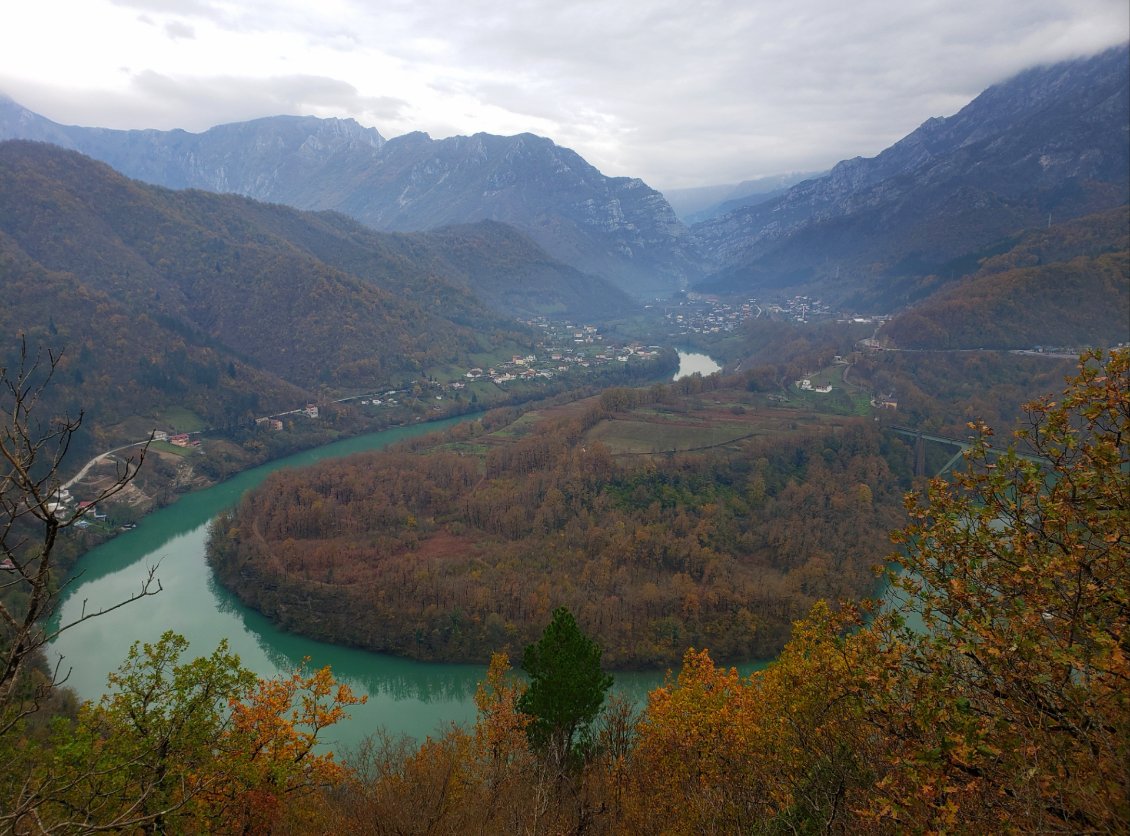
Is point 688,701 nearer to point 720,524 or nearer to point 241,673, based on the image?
point 241,673

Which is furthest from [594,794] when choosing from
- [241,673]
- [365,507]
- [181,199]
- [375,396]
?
[181,199]

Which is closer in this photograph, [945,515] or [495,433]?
[945,515]

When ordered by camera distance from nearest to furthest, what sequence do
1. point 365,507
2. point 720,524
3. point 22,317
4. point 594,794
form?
1. point 594,794
2. point 720,524
3. point 365,507
4. point 22,317

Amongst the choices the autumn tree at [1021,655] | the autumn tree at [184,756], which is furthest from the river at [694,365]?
the autumn tree at [1021,655]

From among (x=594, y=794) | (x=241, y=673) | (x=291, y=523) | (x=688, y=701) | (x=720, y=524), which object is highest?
(x=241, y=673)

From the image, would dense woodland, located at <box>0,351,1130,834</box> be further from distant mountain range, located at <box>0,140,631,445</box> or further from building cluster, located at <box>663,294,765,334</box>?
building cluster, located at <box>663,294,765,334</box>

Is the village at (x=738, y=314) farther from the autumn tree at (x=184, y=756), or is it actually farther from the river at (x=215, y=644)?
the autumn tree at (x=184, y=756)

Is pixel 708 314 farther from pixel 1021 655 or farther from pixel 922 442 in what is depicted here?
pixel 1021 655

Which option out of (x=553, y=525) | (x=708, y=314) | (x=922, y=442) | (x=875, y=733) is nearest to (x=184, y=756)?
(x=875, y=733)
